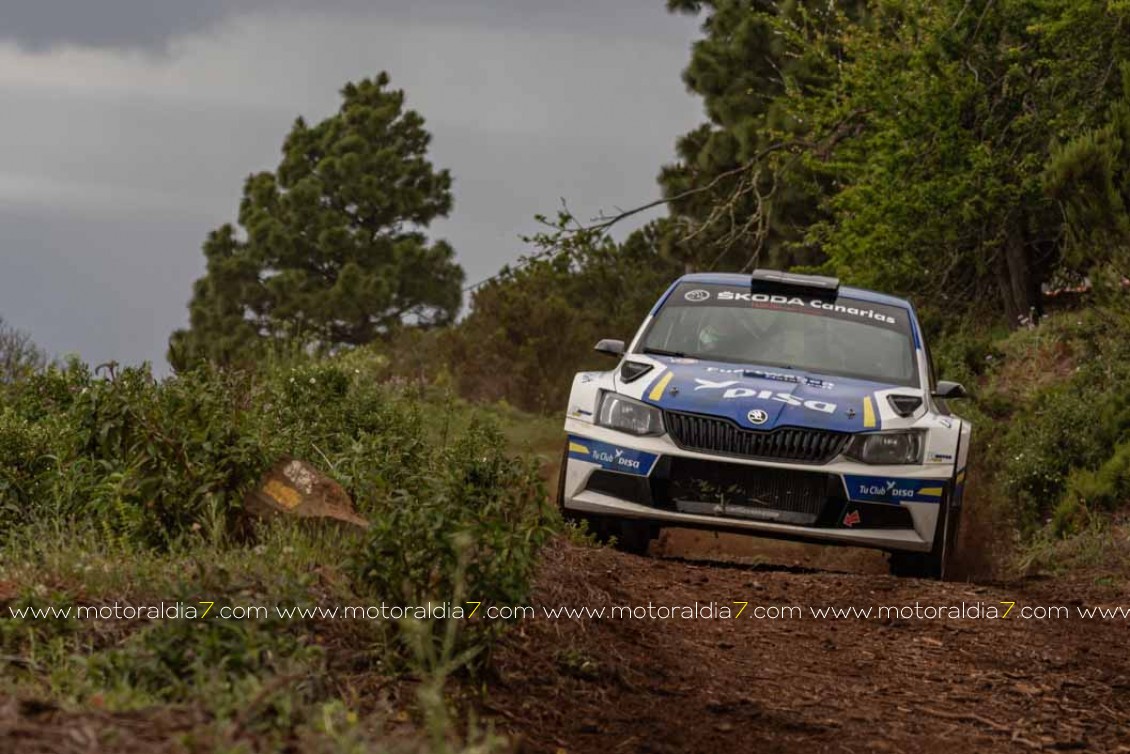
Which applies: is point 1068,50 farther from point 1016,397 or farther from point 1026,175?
point 1016,397

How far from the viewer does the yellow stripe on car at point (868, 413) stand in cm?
971

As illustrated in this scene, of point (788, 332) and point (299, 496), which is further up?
point (788, 332)

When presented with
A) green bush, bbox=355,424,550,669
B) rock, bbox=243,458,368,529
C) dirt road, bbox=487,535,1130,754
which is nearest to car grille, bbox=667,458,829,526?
dirt road, bbox=487,535,1130,754

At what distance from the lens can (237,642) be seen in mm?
4906

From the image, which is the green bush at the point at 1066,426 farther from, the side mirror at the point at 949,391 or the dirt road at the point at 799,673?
the dirt road at the point at 799,673

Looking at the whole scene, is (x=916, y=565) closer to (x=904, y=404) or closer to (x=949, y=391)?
(x=904, y=404)

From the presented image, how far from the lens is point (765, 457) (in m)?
9.62

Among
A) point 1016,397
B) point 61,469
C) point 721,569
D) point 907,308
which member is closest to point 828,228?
point 1016,397

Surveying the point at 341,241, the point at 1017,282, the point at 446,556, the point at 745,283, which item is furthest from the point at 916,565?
the point at 341,241

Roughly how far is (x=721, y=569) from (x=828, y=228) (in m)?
17.0

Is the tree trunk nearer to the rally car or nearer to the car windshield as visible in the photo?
the car windshield

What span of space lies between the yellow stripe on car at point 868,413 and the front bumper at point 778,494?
260mm

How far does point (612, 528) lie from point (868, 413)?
1732mm

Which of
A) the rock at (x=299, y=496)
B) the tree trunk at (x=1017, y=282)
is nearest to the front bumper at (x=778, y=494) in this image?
the rock at (x=299, y=496)
